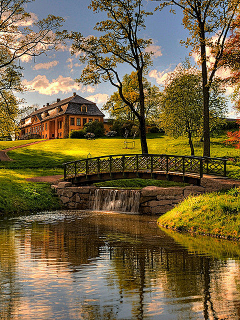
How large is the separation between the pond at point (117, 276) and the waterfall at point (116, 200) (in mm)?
8826

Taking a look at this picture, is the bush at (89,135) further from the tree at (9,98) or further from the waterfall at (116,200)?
the waterfall at (116,200)

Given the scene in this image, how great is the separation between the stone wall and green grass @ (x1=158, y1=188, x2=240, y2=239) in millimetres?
2516

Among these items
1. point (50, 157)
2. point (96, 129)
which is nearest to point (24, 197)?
point (50, 157)

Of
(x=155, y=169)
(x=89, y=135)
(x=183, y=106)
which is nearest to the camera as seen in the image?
(x=155, y=169)

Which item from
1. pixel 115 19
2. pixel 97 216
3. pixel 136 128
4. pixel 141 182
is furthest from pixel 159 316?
pixel 136 128

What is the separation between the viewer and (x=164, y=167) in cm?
2425

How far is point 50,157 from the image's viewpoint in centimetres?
4497

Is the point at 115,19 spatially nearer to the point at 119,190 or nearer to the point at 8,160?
the point at 119,190

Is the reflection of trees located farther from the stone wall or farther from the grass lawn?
the stone wall

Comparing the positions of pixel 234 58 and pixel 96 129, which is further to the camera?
pixel 96 129

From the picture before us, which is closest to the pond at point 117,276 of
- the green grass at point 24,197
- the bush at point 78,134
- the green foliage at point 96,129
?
the green grass at point 24,197

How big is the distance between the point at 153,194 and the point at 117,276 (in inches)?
587

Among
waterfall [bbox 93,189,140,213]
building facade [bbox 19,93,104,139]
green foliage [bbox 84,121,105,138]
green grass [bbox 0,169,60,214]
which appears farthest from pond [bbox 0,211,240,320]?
building facade [bbox 19,93,104,139]

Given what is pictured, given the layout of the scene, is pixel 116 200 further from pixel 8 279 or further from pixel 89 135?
pixel 89 135
